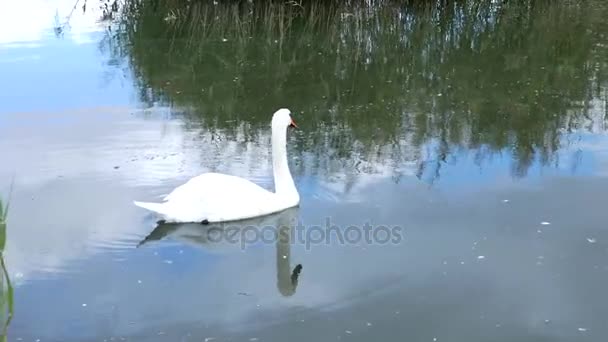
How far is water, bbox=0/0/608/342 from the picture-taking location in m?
4.40

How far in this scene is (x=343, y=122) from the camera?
730 cm

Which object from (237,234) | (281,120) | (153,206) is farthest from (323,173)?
(153,206)

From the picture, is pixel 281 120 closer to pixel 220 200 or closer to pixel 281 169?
pixel 281 169

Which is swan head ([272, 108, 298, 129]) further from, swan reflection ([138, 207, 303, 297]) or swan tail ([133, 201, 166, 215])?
swan tail ([133, 201, 166, 215])

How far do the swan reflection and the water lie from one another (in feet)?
0.08

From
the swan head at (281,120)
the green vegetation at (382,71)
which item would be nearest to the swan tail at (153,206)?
the swan head at (281,120)

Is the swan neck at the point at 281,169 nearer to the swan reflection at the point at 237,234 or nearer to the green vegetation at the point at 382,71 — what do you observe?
the swan reflection at the point at 237,234

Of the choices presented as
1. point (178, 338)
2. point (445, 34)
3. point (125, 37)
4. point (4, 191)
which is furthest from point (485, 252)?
point (125, 37)

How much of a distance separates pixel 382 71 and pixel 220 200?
153 inches

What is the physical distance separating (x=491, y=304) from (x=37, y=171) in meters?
3.44

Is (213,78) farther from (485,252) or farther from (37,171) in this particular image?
(485,252)

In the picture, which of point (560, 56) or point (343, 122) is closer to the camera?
point (343, 122)

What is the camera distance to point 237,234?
5.34m

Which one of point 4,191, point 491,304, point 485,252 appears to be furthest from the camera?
point 4,191
